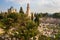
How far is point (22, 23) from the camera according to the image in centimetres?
2392

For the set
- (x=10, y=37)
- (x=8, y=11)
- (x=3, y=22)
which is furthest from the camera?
(x=8, y=11)

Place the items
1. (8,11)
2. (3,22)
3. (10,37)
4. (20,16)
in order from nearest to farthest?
(10,37), (3,22), (20,16), (8,11)

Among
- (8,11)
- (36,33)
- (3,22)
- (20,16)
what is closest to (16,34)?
(36,33)

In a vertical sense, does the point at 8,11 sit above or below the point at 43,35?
above

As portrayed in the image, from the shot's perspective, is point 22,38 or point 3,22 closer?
point 22,38

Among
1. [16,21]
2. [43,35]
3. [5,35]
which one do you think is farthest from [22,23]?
[5,35]

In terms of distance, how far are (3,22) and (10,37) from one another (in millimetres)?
4568

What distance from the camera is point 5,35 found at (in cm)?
1938

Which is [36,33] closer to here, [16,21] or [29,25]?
[29,25]

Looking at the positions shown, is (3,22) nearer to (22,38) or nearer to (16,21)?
(16,21)

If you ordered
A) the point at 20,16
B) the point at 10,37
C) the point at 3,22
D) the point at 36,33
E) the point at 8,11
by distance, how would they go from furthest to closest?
the point at 8,11, the point at 20,16, the point at 3,22, the point at 36,33, the point at 10,37

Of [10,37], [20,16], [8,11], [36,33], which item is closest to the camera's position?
[10,37]

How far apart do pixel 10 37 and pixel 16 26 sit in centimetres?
324

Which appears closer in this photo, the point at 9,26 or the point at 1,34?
the point at 1,34
